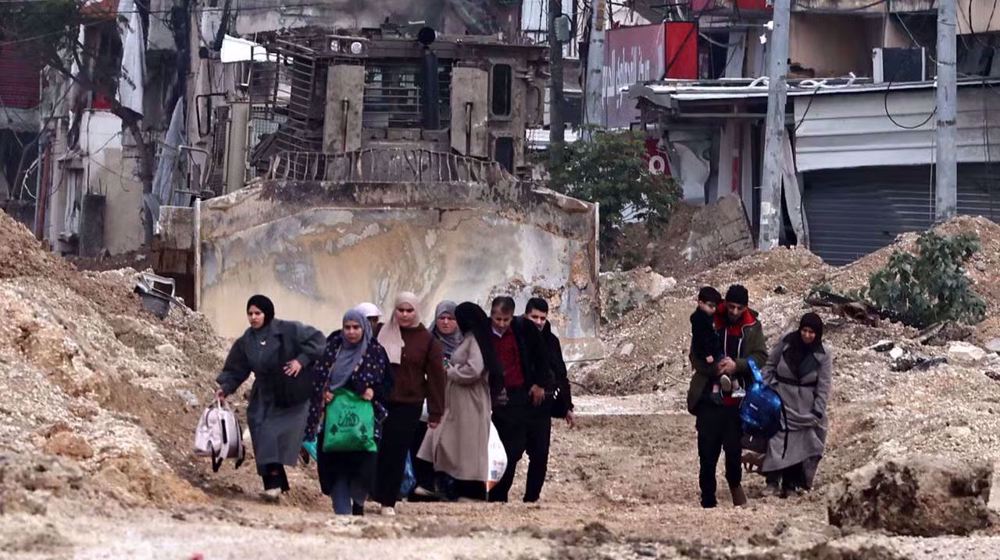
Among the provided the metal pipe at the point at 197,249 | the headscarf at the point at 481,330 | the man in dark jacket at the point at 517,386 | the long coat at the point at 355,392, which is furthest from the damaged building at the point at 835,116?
the long coat at the point at 355,392

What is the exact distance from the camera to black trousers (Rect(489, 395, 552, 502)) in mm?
11844

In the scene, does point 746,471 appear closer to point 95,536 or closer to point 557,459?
point 557,459

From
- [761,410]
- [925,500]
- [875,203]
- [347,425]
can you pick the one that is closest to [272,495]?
[347,425]

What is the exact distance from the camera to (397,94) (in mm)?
19875

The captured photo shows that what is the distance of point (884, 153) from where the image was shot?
31.2m

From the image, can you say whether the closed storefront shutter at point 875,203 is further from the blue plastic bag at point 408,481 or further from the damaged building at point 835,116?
the blue plastic bag at point 408,481

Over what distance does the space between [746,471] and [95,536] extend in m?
6.89

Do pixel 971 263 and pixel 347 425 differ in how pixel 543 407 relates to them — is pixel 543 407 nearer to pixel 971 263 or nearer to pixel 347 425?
pixel 347 425

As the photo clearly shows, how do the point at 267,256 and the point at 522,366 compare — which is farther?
the point at 267,256

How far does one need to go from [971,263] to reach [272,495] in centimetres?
1435

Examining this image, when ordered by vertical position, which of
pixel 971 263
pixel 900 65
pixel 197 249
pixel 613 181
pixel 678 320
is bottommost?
pixel 678 320

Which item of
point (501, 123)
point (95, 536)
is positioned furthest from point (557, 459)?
point (95, 536)

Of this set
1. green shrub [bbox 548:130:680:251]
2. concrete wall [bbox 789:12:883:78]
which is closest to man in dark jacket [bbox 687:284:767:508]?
green shrub [bbox 548:130:680:251]

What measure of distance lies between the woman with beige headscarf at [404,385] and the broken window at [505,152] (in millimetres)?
9106
